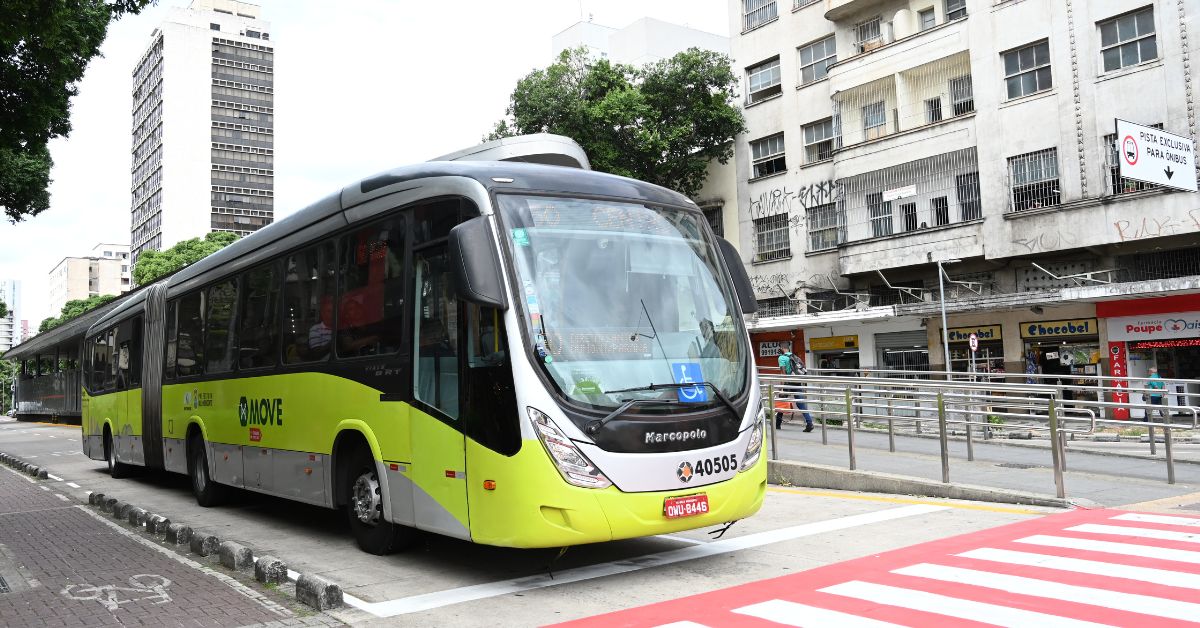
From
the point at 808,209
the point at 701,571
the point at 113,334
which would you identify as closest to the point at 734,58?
the point at 808,209

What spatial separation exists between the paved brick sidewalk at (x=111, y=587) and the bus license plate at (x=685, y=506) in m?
2.41

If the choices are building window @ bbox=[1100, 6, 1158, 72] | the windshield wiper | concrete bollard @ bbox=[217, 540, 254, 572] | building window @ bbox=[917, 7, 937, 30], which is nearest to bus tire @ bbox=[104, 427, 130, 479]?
concrete bollard @ bbox=[217, 540, 254, 572]

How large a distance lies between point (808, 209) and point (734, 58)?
24.4ft

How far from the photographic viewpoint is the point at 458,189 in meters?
7.25

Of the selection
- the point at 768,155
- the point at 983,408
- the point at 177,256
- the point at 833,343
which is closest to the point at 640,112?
the point at 768,155

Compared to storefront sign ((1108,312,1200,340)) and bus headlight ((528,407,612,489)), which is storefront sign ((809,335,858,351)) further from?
bus headlight ((528,407,612,489))

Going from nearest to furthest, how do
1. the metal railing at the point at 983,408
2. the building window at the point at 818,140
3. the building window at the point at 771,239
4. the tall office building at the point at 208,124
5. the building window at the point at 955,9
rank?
the metal railing at the point at 983,408 → the building window at the point at 955,9 → the building window at the point at 818,140 → the building window at the point at 771,239 → the tall office building at the point at 208,124

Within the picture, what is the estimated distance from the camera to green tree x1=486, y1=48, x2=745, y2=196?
34062mm

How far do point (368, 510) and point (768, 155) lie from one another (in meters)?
29.8

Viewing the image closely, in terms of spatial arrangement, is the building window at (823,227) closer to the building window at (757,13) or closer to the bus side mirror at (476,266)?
the building window at (757,13)

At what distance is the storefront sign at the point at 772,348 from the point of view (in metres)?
36.4

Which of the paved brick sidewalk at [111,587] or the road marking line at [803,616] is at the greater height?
the road marking line at [803,616]

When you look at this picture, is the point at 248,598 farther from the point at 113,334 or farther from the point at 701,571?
the point at 113,334

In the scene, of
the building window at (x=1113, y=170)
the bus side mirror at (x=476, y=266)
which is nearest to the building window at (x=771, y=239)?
the building window at (x=1113, y=170)
